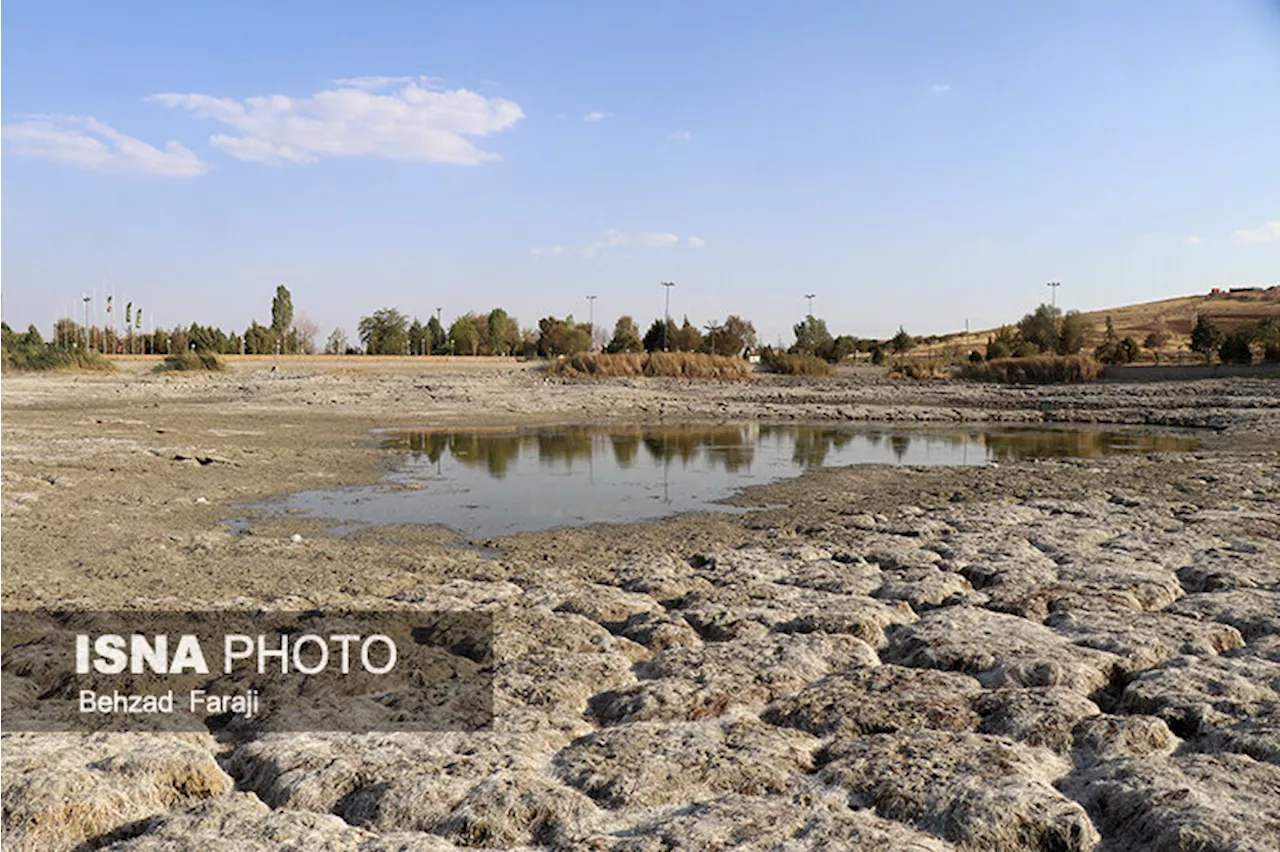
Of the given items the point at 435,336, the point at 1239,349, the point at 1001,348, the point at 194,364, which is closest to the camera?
the point at 1239,349

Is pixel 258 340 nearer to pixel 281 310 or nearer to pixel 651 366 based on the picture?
pixel 281 310

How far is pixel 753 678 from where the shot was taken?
18.2 ft

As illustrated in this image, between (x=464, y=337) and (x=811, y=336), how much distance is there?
37246mm

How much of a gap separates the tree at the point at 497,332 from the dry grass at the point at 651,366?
1793 inches

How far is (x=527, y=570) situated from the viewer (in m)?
8.63

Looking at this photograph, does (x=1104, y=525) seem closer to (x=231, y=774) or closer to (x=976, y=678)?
(x=976, y=678)

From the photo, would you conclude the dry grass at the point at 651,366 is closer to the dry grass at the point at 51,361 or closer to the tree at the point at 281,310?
the dry grass at the point at 51,361

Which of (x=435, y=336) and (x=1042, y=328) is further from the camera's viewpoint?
(x=435, y=336)

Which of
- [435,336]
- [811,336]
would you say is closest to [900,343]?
[811,336]

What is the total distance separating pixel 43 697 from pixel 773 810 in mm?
3974

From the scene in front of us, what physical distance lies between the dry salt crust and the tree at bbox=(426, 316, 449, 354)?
9580 cm

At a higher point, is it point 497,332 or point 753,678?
point 497,332

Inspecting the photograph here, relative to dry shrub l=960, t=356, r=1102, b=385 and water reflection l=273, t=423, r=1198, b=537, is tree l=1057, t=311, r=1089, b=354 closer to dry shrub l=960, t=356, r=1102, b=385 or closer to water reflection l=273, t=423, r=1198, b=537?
dry shrub l=960, t=356, r=1102, b=385
